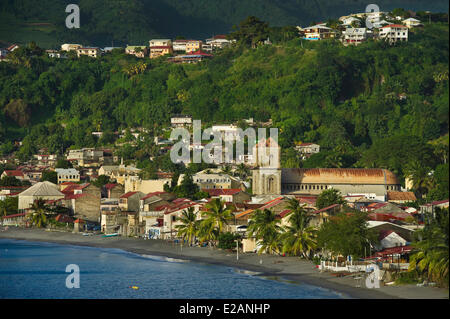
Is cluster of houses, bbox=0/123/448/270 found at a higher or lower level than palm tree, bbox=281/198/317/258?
higher

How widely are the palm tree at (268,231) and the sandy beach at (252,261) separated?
98cm

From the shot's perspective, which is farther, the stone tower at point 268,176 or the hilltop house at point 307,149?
the hilltop house at point 307,149

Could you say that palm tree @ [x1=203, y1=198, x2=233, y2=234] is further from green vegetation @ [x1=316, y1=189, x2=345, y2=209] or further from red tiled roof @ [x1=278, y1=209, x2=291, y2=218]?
green vegetation @ [x1=316, y1=189, x2=345, y2=209]

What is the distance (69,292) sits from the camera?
68.9 meters

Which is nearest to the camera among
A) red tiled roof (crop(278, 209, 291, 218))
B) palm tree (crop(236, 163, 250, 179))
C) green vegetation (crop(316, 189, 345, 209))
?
red tiled roof (crop(278, 209, 291, 218))

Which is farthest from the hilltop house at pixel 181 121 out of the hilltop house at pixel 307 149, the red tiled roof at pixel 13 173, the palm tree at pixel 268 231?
the palm tree at pixel 268 231

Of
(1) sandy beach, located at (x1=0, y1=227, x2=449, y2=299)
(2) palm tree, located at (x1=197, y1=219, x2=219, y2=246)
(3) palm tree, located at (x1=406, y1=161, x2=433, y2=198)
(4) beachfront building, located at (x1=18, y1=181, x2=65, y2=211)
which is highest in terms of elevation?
(3) palm tree, located at (x1=406, y1=161, x2=433, y2=198)

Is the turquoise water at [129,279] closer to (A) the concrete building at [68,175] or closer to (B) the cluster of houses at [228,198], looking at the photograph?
(B) the cluster of houses at [228,198]

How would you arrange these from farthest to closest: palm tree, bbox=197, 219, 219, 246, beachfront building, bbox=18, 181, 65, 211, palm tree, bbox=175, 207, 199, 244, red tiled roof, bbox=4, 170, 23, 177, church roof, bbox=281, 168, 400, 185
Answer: red tiled roof, bbox=4, 170, 23, 177 → beachfront building, bbox=18, 181, 65, 211 → church roof, bbox=281, 168, 400, 185 → palm tree, bbox=175, 207, 199, 244 → palm tree, bbox=197, 219, 219, 246

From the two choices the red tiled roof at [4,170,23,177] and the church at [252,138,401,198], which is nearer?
the church at [252,138,401,198]

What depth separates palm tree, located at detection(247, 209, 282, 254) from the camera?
80125 mm

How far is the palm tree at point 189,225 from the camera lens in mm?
91312

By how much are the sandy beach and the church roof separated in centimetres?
2553

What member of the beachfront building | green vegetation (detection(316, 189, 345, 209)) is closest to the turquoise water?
green vegetation (detection(316, 189, 345, 209))
